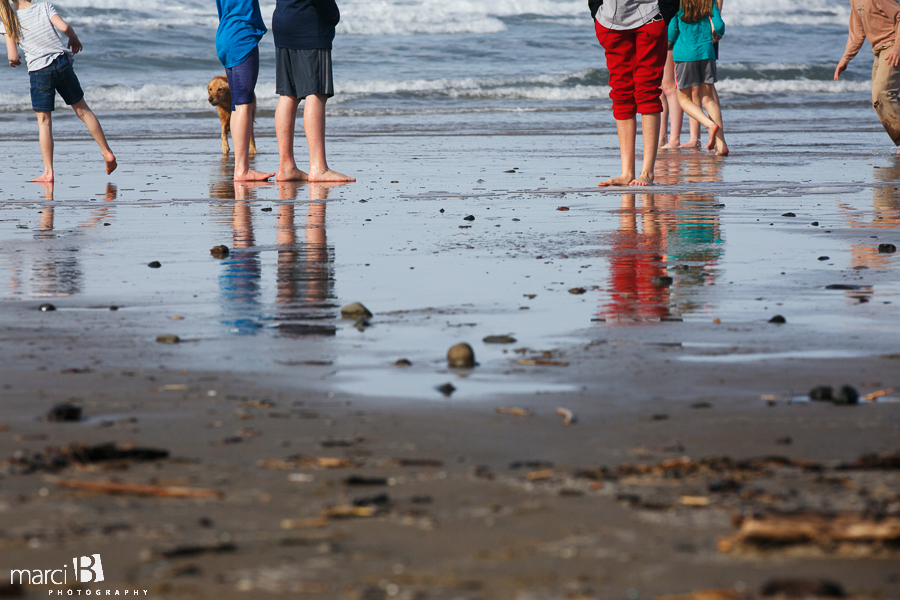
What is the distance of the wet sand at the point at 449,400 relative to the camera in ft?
5.85

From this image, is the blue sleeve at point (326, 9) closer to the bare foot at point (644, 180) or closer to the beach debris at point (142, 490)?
the bare foot at point (644, 180)

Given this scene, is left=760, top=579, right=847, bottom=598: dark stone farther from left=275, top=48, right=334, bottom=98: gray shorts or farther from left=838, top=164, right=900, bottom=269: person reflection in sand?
left=275, top=48, right=334, bottom=98: gray shorts

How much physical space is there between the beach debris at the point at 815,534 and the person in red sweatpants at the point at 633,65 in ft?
19.8

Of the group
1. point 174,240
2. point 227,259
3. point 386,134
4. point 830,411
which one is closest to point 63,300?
point 227,259

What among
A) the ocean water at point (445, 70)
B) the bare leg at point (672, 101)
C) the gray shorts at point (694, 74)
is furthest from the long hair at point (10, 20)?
the bare leg at point (672, 101)

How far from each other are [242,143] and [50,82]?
1.79m

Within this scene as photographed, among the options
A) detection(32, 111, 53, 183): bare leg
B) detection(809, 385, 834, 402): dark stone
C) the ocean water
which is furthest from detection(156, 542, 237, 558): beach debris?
the ocean water

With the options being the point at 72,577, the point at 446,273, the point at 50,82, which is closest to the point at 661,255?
the point at 446,273

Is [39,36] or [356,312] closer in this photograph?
[356,312]

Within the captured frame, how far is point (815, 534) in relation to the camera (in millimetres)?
1807

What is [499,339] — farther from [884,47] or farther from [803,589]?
[884,47]

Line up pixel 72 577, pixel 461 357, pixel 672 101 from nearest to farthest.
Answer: pixel 72 577 → pixel 461 357 → pixel 672 101

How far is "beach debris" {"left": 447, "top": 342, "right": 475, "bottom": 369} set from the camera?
10.3ft

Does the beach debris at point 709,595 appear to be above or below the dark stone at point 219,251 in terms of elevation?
below
